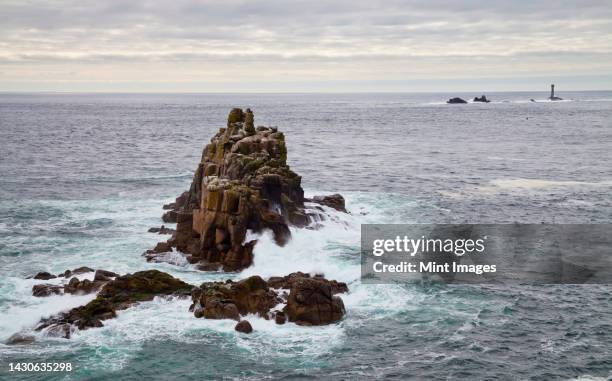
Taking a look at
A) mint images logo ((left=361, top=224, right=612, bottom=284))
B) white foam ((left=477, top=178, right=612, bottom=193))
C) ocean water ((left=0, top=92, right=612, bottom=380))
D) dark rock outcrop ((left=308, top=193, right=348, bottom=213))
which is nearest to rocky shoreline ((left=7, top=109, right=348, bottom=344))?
dark rock outcrop ((left=308, top=193, right=348, bottom=213))

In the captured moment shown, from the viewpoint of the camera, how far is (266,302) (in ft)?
140

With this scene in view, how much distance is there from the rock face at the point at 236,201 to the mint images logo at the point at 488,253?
812cm

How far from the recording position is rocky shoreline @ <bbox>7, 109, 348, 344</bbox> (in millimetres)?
41719

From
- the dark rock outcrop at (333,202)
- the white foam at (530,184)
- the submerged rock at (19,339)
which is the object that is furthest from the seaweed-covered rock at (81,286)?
the white foam at (530,184)

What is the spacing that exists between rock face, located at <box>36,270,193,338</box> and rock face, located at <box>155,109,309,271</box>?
6297 mm

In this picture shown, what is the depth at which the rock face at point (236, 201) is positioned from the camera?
53125 mm

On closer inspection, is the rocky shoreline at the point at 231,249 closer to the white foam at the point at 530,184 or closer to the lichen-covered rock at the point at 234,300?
the lichen-covered rock at the point at 234,300

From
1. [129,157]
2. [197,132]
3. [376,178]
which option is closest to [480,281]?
[376,178]

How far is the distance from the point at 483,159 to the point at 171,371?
88.7 metres

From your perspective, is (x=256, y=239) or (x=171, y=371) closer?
(x=171, y=371)

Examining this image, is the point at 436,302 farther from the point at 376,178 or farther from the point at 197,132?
the point at 197,132

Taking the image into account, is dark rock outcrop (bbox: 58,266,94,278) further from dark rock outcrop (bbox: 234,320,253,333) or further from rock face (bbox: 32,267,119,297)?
dark rock outcrop (bbox: 234,320,253,333)

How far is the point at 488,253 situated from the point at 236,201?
21650 mm

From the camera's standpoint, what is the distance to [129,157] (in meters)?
121
